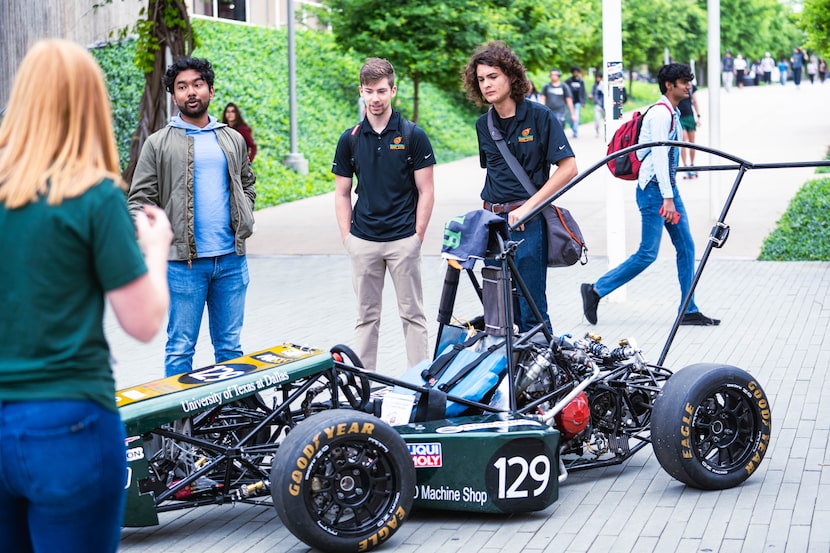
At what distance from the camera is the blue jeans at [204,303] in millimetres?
6270

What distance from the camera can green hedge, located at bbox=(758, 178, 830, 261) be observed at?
1269 cm

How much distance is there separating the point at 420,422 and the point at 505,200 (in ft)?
6.92

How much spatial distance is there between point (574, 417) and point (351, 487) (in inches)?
45.5

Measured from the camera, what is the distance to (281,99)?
83.0ft

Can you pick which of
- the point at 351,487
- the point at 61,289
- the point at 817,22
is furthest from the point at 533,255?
the point at 817,22

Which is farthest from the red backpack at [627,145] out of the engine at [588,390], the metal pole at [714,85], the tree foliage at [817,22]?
the tree foliage at [817,22]

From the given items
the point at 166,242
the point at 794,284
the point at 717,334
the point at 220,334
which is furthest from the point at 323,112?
the point at 166,242

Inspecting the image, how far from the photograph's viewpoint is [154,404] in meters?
4.77

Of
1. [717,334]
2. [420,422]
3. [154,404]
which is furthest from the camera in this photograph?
[717,334]

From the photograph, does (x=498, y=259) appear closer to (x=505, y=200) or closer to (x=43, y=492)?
(x=505, y=200)

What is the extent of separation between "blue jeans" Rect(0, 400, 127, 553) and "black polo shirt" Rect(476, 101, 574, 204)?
4.32 meters

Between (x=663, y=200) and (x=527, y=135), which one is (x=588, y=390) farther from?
(x=663, y=200)

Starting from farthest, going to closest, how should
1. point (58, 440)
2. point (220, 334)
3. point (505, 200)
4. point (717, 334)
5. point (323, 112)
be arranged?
1. point (323, 112)
2. point (717, 334)
3. point (505, 200)
4. point (220, 334)
5. point (58, 440)

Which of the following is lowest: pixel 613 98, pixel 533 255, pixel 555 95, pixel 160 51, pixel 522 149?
pixel 533 255
